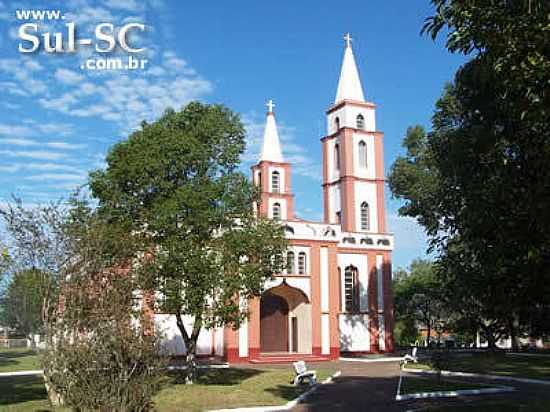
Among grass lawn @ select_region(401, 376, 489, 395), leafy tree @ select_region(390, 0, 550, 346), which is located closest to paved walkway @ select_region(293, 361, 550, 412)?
grass lawn @ select_region(401, 376, 489, 395)

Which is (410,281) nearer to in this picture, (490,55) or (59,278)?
(59,278)

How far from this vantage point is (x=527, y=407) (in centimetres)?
1351

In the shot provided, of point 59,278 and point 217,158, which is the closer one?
point 59,278

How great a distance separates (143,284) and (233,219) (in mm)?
3869

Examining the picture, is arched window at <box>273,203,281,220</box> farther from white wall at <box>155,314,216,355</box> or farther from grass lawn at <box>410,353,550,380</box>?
grass lawn at <box>410,353,550,380</box>

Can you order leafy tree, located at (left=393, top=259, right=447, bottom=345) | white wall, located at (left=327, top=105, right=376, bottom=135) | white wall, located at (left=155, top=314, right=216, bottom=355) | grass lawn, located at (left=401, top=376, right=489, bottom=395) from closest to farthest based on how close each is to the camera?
1. grass lawn, located at (left=401, top=376, right=489, bottom=395)
2. white wall, located at (left=155, top=314, right=216, bottom=355)
3. white wall, located at (left=327, top=105, right=376, bottom=135)
4. leafy tree, located at (left=393, top=259, right=447, bottom=345)

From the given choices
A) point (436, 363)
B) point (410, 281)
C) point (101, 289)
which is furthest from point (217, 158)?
point (410, 281)

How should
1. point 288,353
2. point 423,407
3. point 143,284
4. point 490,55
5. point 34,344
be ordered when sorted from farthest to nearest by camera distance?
point 288,353 → point 143,284 → point 34,344 → point 423,407 → point 490,55

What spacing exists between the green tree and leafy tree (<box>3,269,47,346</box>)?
3.38 meters

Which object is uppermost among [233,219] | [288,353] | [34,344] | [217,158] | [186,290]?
[217,158]

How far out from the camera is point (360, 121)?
138 ft

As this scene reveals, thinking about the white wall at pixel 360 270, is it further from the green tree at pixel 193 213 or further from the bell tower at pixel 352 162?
the green tree at pixel 193 213

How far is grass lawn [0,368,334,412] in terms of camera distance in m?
15.5

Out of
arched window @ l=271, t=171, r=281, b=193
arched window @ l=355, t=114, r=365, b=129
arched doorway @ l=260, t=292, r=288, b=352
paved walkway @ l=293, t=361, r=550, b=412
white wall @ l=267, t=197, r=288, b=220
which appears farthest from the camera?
arched window @ l=271, t=171, r=281, b=193
